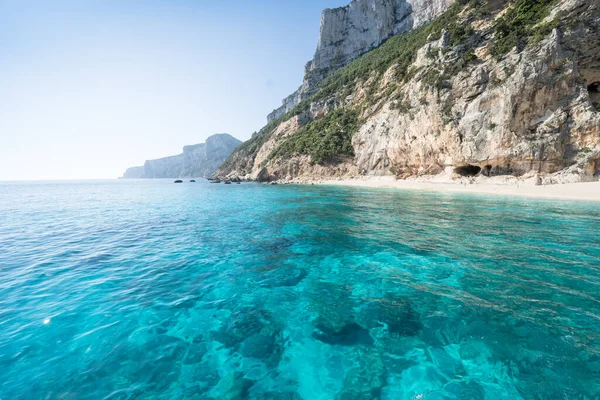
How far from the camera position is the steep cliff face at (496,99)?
28.8 meters

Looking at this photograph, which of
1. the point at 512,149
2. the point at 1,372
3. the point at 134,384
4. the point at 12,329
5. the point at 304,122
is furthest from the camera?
the point at 304,122

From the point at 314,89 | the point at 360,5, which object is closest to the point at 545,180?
the point at 314,89

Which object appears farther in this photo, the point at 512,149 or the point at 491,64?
the point at 491,64

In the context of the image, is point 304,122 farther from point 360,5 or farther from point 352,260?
point 352,260

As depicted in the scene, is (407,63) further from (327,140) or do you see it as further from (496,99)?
(496,99)

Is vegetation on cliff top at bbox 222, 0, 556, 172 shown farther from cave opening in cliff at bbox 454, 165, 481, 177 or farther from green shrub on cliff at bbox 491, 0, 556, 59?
cave opening in cliff at bbox 454, 165, 481, 177

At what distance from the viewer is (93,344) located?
15.5ft

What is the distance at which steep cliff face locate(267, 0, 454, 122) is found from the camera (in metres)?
94.0

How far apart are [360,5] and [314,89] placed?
39.1m

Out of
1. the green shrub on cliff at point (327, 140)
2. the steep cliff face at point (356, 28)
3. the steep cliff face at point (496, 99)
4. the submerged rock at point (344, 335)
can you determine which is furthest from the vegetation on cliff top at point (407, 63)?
the submerged rock at point (344, 335)

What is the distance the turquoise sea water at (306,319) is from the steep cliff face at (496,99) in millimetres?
26415

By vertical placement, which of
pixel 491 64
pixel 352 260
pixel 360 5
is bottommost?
pixel 352 260

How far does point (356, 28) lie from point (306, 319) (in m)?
127

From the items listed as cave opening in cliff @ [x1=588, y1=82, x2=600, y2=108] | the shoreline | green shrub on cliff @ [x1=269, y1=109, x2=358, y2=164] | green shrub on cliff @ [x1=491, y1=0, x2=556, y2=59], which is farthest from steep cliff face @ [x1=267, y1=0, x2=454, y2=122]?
the shoreline
